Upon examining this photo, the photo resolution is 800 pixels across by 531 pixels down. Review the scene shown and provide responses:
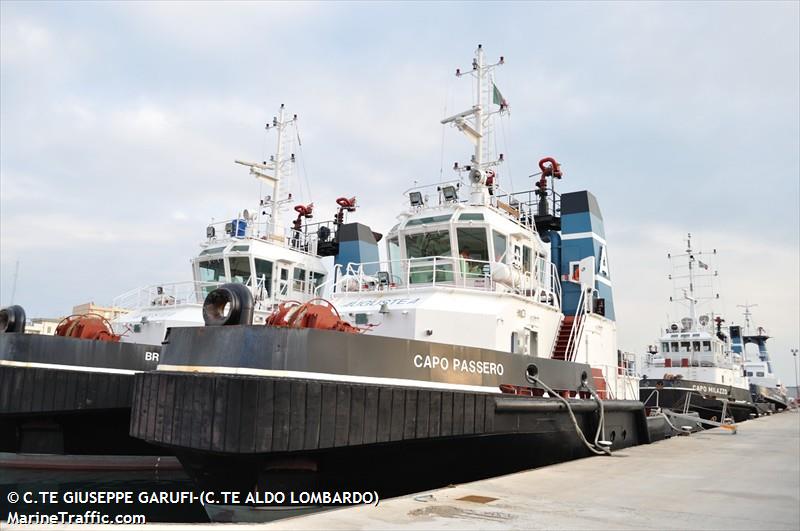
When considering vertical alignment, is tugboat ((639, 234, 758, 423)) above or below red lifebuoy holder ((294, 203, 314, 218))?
below

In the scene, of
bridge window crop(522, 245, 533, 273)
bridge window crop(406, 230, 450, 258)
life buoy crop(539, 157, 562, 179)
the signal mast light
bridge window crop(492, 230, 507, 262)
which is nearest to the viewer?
bridge window crop(492, 230, 507, 262)

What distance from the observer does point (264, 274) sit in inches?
609

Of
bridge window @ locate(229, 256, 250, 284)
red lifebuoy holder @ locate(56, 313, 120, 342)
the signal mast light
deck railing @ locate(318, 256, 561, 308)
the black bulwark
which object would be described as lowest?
the black bulwark

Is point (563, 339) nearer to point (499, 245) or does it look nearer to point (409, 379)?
point (499, 245)

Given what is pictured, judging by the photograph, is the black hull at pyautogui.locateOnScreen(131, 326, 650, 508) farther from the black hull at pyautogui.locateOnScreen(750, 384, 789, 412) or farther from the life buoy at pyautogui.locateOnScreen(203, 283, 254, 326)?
the black hull at pyautogui.locateOnScreen(750, 384, 789, 412)

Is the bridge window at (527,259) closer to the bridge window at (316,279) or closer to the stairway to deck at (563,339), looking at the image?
the stairway to deck at (563,339)

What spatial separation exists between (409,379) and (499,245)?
159 inches

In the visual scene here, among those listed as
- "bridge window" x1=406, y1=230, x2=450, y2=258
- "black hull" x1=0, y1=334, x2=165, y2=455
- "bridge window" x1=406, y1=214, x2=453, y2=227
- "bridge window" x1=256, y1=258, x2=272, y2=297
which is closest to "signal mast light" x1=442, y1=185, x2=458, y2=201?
"bridge window" x1=406, y1=214, x2=453, y2=227

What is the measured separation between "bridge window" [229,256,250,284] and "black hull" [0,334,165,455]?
540cm

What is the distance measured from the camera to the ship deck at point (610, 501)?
4.37 metres

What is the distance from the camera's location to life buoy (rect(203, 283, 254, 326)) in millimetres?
6113

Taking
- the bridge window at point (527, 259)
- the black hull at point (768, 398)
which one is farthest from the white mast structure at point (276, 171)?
the black hull at point (768, 398)

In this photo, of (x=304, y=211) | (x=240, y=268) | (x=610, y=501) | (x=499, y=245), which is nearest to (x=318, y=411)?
(x=610, y=501)

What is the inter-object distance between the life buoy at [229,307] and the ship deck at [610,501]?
2.29 m
